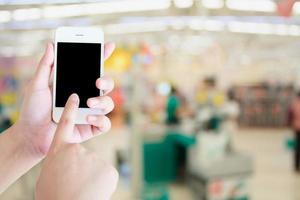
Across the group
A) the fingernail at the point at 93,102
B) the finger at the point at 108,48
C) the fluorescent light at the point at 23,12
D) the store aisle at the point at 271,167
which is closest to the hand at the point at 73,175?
the fingernail at the point at 93,102

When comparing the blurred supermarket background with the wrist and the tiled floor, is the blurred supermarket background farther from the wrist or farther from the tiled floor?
the wrist

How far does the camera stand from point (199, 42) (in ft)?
31.9

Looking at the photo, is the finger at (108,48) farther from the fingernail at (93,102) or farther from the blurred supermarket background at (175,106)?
the blurred supermarket background at (175,106)

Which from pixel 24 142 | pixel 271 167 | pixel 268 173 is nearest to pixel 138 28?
pixel 268 173

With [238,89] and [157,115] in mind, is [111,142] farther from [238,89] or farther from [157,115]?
[238,89]

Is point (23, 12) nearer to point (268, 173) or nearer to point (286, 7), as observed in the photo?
point (286, 7)

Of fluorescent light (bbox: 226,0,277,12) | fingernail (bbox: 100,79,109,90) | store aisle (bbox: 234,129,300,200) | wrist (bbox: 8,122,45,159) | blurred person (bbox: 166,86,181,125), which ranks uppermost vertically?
fluorescent light (bbox: 226,0,277,12)

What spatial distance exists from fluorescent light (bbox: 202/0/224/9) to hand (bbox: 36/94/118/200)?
3162 millimetres

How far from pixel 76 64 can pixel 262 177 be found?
6995 mm

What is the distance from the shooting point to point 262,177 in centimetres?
768

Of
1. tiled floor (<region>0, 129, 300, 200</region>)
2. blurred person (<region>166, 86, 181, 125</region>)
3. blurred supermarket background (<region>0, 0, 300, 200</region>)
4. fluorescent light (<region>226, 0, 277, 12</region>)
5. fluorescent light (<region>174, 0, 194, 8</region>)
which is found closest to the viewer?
fluorescent light (<region>226, 0, 277, 12</region>)

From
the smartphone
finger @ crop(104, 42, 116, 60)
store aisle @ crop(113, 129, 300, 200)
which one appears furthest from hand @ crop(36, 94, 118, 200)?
store aisle @ crop(113, 129, 300, 200)

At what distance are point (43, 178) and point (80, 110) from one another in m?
0.38

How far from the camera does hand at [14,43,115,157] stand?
3.86 feet
